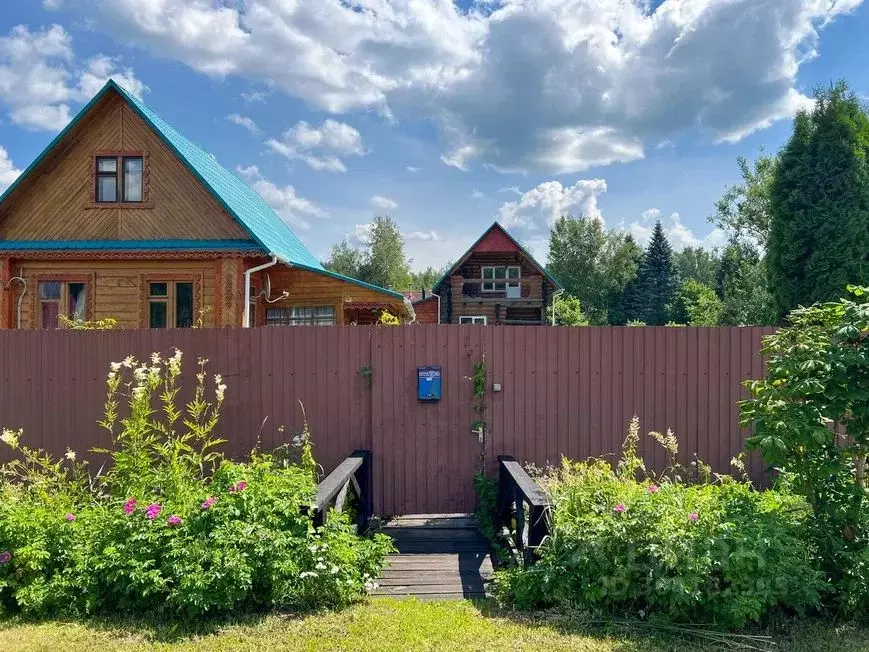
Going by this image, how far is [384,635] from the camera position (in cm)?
323

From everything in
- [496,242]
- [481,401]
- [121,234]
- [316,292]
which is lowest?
[481,401]

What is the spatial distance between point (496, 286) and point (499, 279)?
0.44m

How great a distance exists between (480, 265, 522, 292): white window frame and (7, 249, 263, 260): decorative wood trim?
17.6 metres

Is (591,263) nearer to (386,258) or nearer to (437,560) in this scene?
(386,258)

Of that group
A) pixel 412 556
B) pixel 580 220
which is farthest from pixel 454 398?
pixel 580 220

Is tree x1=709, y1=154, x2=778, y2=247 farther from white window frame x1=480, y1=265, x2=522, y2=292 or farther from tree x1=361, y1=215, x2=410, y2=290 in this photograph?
tree x1=361, y1=215, x2=410, y2=290

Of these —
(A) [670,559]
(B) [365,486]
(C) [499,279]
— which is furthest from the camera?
(C) [499,279]

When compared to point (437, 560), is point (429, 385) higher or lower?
higher

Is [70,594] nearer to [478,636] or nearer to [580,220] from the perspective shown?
[478,636]

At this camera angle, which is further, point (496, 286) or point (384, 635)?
point (496, 286)

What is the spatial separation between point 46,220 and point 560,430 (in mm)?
12067

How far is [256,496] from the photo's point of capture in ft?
12.5

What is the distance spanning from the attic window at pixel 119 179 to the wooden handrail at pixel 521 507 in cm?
1050

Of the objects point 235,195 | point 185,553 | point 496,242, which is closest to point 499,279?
point 496,242
